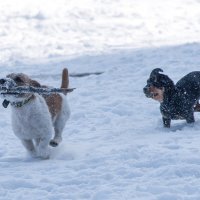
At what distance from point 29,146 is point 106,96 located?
3.45 meters

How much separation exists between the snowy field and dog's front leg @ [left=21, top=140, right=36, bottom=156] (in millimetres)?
82

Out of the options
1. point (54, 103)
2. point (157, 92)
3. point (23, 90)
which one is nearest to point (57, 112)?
point (54, 103)

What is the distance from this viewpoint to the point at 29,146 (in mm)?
6180

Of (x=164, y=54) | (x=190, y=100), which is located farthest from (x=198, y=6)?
(x=190, y=100)

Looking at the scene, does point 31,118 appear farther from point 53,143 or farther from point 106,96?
point 106,96

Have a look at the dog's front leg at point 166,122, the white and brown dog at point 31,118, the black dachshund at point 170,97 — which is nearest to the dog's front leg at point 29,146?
the white and brown dog at point 31,118

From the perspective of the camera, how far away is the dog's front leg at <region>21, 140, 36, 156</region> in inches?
242

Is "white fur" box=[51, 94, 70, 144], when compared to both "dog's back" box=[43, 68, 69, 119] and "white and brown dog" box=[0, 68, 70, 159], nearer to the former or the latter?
"dog's back" box=[43, 68, 69, 119]

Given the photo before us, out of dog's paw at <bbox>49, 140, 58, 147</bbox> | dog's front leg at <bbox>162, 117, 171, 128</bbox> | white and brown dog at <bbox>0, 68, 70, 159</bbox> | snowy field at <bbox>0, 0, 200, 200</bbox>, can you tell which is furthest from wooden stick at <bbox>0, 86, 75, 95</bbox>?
dog's front leg at <bbox>162, 117, 171, 128</bbox>

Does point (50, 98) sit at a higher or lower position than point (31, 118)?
higher

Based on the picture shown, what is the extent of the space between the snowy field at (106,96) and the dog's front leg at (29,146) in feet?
0.27

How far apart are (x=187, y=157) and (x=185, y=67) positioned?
552 cm

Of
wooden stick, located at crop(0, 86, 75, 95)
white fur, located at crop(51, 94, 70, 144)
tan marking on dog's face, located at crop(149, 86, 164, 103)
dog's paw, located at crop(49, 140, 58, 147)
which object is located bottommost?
dog's paw, located at crop(49, 140, 58, 147)

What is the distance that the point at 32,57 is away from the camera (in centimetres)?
1358
